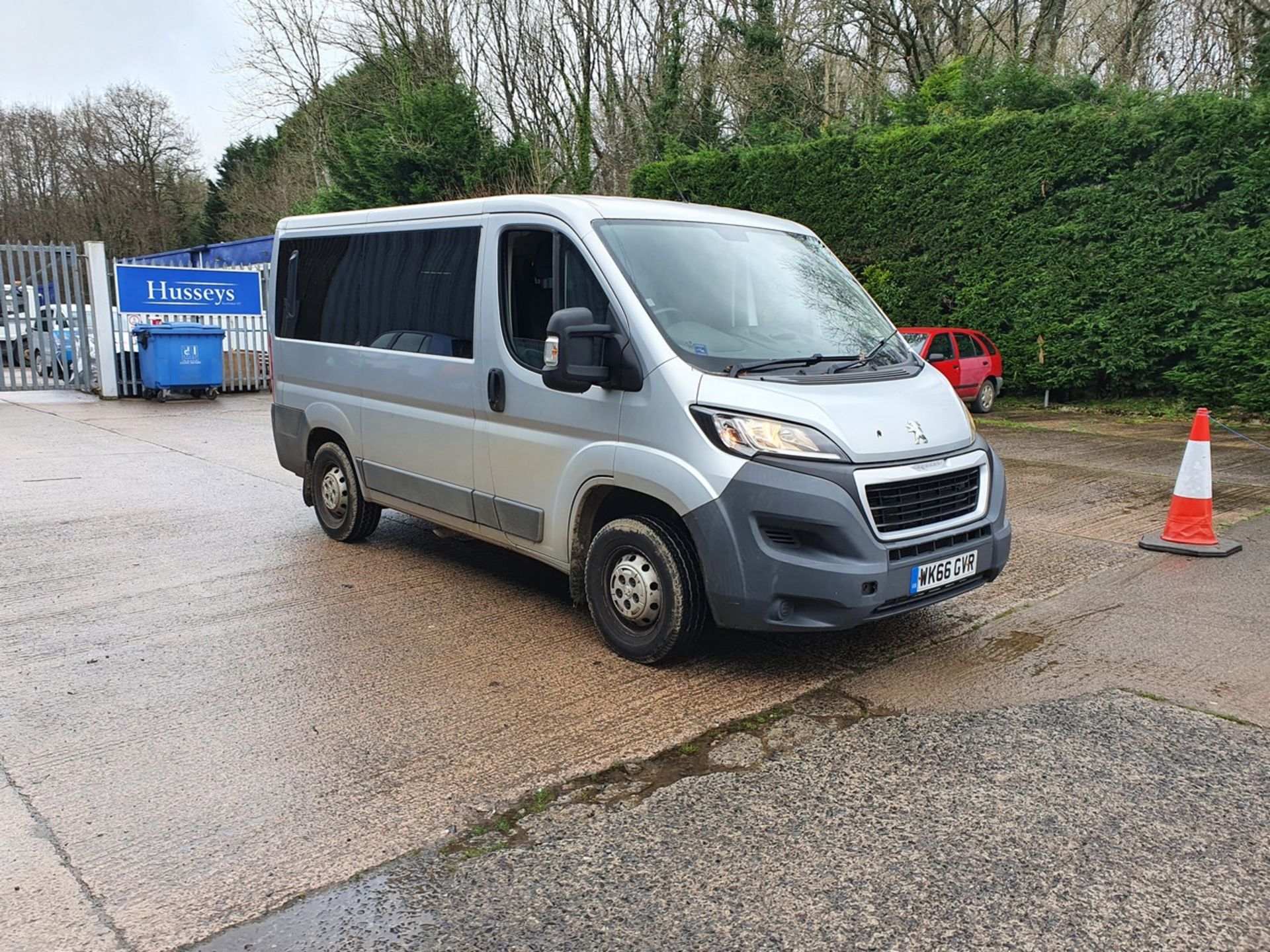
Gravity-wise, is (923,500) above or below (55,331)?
below

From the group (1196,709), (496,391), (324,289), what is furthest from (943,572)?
(324,289)

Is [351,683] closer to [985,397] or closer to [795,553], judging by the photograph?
[795,553]

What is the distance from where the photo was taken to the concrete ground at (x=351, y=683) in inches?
121

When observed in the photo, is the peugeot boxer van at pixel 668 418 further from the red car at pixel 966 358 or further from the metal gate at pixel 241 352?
the metal gate at pixel 241 352

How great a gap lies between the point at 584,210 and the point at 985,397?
1226 centimetres

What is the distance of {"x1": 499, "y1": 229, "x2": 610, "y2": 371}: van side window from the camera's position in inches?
191

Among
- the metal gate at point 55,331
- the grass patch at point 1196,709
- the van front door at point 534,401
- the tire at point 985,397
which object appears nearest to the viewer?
the grass patch at point 1196,709

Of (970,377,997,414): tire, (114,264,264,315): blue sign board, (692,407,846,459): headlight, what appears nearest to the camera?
(692,407,846,459): headlight

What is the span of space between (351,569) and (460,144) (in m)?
22.6

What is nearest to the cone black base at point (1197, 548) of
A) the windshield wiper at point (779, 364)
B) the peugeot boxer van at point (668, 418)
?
the peugeot boxer van at point (668, 418)

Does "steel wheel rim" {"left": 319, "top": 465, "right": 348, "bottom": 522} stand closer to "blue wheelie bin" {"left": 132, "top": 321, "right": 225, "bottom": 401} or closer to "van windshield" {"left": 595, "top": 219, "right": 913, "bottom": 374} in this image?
"van windshield" {"left": 595, "top": 219, "right": 913, "bottom": 374}

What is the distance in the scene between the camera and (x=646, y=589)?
14.8 ft

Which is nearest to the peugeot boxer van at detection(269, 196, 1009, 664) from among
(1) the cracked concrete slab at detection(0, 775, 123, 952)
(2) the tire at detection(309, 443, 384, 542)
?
(2) the tire at detection(309, 443, 384, 542)

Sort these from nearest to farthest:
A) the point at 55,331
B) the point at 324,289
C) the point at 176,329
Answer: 1. the point at 324,289
2. the point at 176,329
3. the point at 55,331
